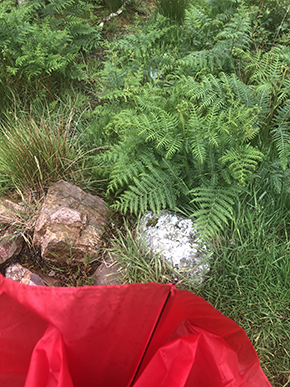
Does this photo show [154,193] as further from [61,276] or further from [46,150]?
[46,150]

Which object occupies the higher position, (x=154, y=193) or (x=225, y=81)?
(x=225, y=81)

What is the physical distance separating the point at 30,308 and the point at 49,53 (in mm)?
3043

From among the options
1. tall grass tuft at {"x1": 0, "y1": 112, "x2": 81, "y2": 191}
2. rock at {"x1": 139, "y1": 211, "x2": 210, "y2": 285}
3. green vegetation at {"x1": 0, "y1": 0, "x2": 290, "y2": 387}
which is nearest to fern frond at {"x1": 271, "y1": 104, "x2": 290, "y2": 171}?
green vegetation at {"x1": 0, "y1": 0, "x2": 290, "y2": 387}

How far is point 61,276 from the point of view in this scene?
210 centimetres

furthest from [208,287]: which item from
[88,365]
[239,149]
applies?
[88,365]

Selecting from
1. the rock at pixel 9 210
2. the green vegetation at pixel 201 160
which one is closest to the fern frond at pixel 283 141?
the green vegetation at pixel 201 160

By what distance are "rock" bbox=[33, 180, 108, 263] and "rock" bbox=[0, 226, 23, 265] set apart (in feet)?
0.41

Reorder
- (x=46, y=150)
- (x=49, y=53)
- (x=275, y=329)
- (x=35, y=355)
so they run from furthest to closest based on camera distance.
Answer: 1. (x=49, y=53)
2. (x=46, y=150)
3. (x=275, y=329)
4. (x=35, y=355)

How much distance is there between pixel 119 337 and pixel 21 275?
136 cm

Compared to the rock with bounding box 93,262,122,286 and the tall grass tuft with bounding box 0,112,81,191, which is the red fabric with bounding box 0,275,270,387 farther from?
the tall grass tuft with bounding box 0,112,81,191

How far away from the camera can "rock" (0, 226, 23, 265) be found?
209cm

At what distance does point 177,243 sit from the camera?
82.7 inches

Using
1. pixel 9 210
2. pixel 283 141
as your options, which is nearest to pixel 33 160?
pixel 9 210

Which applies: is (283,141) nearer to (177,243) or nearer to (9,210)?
(177,243)
